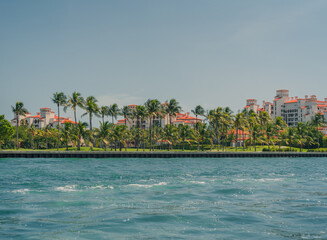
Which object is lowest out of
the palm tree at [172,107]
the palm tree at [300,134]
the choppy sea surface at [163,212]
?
the choppy sea surface at [163,212]

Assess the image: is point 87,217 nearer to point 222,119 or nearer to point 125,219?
point 125,219

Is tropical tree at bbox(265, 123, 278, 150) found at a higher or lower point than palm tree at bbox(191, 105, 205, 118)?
lower

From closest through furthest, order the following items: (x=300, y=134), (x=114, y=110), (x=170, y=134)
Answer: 1. (x=300, y=134)
2. (x=170, y=134)
3. (x=114, y=110)

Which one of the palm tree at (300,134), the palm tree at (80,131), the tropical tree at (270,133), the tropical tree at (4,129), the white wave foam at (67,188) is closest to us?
the white wave foam at (67,188)

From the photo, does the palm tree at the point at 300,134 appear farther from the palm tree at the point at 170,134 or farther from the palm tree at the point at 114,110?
the palm tree at the point at 114,110

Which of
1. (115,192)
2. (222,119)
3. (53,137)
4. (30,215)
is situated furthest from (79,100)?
(30,215)

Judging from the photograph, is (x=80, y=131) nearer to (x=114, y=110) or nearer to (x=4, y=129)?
(x=4, y=129)

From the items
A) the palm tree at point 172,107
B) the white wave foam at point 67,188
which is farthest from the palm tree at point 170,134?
the white wave foam at point 67,188

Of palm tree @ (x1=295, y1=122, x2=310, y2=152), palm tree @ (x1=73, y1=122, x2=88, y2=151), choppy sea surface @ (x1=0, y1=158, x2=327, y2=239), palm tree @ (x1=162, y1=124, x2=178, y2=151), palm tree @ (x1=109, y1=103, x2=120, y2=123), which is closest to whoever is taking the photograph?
choppy sea surface @ (x1=0, y1=158, x2=327, y2=239)

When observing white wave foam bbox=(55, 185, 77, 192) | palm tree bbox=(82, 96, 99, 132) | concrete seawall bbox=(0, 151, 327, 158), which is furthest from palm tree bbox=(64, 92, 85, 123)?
white wave foam bbox=(55, 185, 77, 192)

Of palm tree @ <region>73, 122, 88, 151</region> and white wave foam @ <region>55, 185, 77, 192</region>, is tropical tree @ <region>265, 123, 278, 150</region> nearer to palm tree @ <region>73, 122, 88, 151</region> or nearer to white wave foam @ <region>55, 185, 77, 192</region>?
palm tree @ <region>73, 122, 88, 151</region>

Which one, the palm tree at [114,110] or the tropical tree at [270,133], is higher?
the palm tree at [114,110]

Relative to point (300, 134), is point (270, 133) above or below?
above

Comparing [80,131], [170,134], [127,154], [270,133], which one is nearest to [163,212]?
[127,154]
